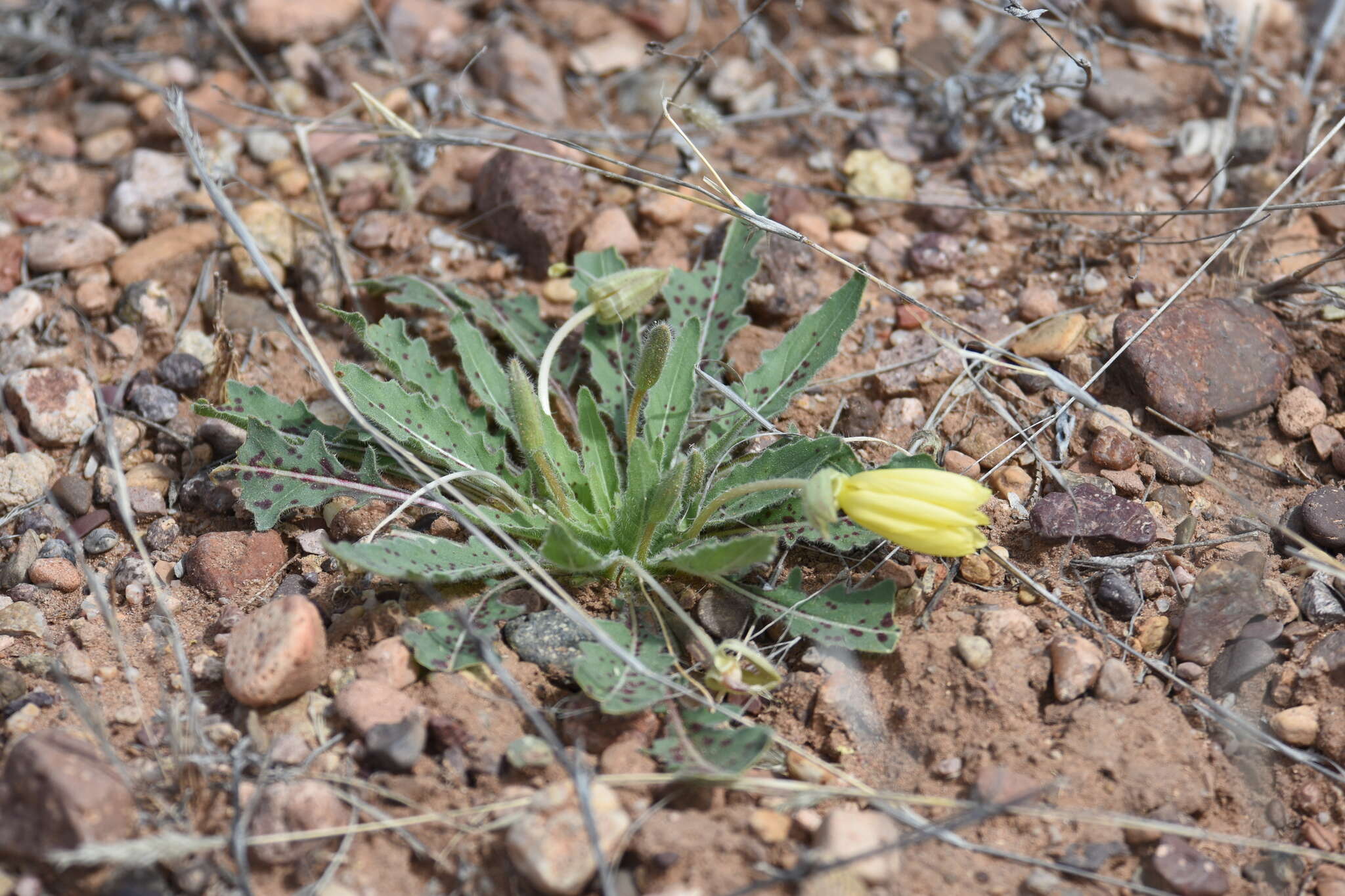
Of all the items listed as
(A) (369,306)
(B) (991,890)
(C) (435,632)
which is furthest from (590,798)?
(A) (369,306)

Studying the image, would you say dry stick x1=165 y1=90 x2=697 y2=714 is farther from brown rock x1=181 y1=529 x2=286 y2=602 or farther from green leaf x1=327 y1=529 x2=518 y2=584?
brown rock x1=181 y1=529 x2=286 y2=602

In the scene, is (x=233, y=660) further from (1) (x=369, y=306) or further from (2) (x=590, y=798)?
(1) (x=369, y=306)

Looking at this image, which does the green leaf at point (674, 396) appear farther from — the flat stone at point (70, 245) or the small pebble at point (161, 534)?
the flat stone at point (70, 245)

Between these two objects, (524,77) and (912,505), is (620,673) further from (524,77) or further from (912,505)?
(524,77)

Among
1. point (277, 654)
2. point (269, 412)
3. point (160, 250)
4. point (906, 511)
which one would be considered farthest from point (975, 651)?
point (160, 250)

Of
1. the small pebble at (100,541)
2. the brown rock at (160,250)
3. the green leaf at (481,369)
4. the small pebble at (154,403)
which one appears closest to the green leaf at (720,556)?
the green leaf at (481,369)
